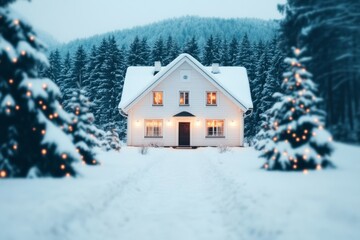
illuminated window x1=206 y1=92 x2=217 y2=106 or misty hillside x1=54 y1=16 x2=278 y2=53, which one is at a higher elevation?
misty hillside x1=54 y1=16 x2=278 y2=53

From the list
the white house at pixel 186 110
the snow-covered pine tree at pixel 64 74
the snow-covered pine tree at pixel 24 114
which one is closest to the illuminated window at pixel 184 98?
the white house at pixel 186 110

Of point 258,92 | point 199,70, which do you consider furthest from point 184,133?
point 258,92

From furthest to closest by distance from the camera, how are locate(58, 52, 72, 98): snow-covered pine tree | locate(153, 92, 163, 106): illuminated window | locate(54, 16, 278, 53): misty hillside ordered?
locate(54, 16, 278, 53): misty hillside < locate(58, 52, 72, 98): snow-covered pine tree < locate(153, 92, 163, 106): illuminated window

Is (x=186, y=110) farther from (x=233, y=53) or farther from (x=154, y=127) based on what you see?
(x=233, y=53)

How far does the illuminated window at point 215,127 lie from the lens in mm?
28344

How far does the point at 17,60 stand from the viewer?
8.41 metres

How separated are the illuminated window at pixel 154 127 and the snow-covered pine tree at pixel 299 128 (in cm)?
1869

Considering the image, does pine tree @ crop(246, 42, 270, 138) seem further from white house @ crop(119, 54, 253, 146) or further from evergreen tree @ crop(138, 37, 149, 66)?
evergreen tree @ crop(138, 37, 149, 66)

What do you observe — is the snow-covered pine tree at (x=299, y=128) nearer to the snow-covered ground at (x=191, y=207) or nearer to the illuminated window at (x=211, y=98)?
the snow-covered ground at (x=191, y=207)

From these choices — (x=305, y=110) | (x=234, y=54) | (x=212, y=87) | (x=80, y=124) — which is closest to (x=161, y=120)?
(x=212, y=87)

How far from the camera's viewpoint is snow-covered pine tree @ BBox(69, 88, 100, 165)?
11.6 metres

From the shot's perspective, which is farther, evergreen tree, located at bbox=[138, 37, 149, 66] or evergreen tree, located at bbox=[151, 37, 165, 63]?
evergreen tree, located at bbox=[151, 37, 165, 63]

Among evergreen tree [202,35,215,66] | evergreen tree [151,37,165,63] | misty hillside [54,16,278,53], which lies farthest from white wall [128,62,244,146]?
misty hillside [54,16,278,53]

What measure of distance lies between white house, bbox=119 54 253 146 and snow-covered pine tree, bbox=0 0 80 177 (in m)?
19.1
